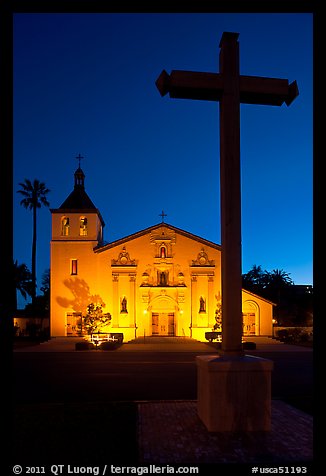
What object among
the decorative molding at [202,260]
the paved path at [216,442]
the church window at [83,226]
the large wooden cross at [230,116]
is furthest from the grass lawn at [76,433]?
the church window at [83,226]

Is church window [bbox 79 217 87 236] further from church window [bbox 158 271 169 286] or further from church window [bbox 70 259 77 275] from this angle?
church window [bbox 158 271 169 286]

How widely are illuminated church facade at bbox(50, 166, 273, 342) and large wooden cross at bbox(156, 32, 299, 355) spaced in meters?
32.3

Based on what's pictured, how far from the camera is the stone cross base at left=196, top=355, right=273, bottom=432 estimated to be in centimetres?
804

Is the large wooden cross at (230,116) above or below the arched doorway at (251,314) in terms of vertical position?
above

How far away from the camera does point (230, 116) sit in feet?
29.2

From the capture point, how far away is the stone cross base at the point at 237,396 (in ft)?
26.4

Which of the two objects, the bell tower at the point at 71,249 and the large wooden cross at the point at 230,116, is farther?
the bell tower at the point at 71,249

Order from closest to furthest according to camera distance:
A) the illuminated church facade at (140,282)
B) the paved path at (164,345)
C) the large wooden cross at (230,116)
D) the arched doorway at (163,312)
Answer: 1. the large wooden cross at (230,116)
2. the paved path at (164,345)
3. the illuminated church facade at (140,282)
4. the arched doorway at (163,312)

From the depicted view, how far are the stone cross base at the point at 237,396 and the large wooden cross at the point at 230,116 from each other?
0.56 meters

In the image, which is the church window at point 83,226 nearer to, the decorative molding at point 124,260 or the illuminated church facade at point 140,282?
the illuminated church facade at point 140,282

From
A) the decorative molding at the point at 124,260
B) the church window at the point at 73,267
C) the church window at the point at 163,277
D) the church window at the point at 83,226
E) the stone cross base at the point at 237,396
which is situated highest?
the church window at the point at 83,226

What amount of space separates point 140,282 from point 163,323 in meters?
4.31

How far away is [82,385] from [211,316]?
1049 inches

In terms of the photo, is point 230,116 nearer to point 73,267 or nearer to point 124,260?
point 124,260
